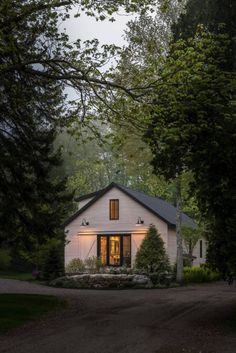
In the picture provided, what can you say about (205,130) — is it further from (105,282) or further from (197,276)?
(197,276)

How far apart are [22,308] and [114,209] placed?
801 inches

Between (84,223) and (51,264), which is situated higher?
(84,223)

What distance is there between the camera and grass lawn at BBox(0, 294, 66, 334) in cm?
1313

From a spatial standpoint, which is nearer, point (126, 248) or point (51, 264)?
point (51, 264)

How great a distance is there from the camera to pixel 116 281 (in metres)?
26.6

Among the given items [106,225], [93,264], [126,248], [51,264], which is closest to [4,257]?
[51,264]

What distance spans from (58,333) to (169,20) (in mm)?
24415

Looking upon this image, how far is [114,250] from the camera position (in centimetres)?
3531

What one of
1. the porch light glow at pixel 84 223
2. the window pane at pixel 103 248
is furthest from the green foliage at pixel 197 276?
the porch light glow at pixel 84 223

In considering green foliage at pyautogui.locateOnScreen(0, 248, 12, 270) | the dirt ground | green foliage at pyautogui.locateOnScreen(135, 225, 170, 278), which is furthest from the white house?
the dirt ground

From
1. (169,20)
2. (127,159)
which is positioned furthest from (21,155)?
(169,20)

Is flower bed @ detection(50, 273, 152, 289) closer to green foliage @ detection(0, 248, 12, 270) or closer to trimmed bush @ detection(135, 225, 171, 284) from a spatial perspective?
trimmed bush @ detection(135, 225, 171, 284)

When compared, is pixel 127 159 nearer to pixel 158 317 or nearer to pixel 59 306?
pixel 59 306

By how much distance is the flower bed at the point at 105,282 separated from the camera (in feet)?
86.4
